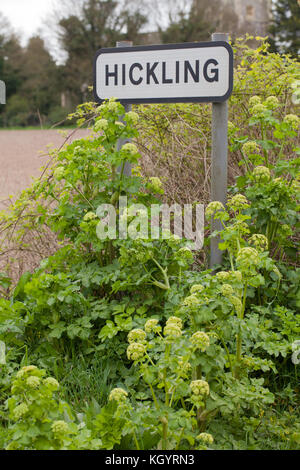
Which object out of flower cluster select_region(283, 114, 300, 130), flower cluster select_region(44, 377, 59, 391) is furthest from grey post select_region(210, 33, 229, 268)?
flower cluster select_region(44, 377, 59, 391)

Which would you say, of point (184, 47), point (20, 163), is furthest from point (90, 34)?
point (184, 47)

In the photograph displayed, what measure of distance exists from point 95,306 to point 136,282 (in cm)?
37

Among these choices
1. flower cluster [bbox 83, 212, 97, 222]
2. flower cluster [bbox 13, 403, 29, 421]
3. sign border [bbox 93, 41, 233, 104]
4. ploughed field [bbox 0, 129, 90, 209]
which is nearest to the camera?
flower cluster [bbox 13, 403, 29, 421]

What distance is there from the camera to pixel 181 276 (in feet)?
9.09

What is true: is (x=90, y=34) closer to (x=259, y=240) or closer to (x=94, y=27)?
(x=94, y=27)

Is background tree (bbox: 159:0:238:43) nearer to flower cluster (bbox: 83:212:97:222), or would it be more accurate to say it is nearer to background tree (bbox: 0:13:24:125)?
background tree (bbox: 0:13:24:125)

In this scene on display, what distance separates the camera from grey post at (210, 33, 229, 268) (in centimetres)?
316

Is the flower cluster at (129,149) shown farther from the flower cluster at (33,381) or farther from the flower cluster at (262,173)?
the flower cluster at (33,381)

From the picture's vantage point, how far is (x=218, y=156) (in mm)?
3223

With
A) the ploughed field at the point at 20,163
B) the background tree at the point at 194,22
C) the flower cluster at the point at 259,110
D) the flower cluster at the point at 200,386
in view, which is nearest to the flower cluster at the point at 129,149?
the flower cluster at the point at 259,110

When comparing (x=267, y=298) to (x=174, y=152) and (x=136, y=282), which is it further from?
(x=174, y=152)

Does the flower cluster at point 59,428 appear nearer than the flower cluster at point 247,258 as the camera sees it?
Yes

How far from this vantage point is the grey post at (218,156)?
3162 millimetres

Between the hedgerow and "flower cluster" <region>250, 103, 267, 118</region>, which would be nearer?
the hedgerow
